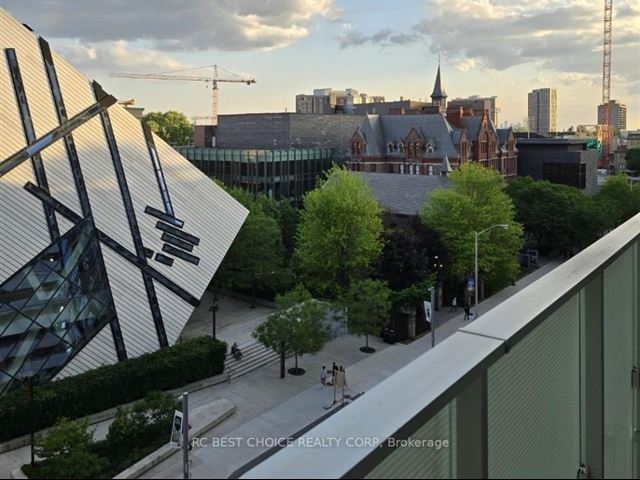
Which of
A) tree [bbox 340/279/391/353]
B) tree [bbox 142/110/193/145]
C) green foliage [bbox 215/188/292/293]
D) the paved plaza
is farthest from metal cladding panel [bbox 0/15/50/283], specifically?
tree [bbox 142/110/193/145]

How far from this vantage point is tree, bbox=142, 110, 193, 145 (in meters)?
118

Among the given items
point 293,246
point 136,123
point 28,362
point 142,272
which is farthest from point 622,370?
point 293,246

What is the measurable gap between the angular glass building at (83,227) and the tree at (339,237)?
7.18 meters

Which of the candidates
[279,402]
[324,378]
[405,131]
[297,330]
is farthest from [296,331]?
[405,131]

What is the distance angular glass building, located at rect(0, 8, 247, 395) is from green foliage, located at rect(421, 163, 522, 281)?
56.0 ft

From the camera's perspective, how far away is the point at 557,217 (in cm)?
5362

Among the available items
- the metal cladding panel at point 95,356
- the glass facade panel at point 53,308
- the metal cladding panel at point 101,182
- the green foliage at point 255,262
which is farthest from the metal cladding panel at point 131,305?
the green foliage at point 255,262

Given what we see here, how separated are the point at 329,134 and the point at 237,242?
4796cm

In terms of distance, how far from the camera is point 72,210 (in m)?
27.5

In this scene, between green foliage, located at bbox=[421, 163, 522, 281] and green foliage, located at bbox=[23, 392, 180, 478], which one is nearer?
green foliage, located at bbox=[23, 392, 180, 478]

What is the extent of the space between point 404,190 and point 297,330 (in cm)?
2810

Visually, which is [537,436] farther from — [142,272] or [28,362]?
[142,272]

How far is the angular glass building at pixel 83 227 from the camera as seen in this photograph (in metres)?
24.9

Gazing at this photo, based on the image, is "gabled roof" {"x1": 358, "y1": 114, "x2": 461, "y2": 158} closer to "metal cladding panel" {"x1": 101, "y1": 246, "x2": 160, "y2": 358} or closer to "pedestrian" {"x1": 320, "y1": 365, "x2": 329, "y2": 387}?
"pedestrian" {"x1": 320, "y1": 365, "x2": 329, "y2": 387}
